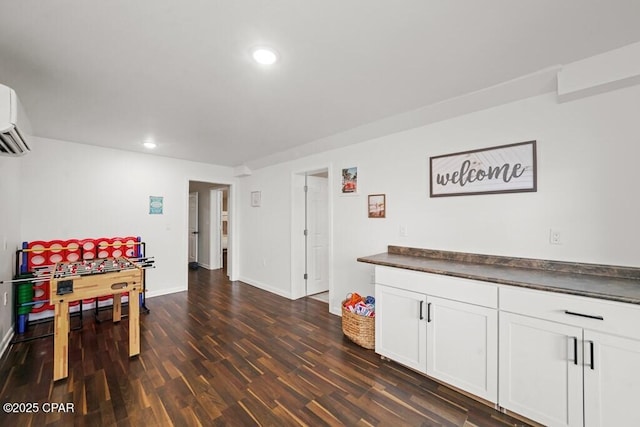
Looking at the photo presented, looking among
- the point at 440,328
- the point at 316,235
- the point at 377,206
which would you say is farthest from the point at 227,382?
the point at 316,235

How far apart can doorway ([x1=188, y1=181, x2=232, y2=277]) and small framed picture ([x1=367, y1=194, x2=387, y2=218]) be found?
4.21 metres

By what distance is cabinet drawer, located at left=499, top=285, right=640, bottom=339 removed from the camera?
1.33 metres

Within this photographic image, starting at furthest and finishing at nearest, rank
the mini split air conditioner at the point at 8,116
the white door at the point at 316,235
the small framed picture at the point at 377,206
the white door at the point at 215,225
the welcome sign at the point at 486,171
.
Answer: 1. the white door at the point at 215,225
2. the white door at the point at 316,235
3. the small framed picture at the point at 377,206
4. the welcome sign at the point at 486,171
5. the mini split air conditioner at the point at 8,116

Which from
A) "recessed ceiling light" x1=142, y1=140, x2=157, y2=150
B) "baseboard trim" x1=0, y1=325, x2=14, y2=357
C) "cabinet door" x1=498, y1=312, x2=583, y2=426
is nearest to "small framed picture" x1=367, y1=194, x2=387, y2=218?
"cabinet door" x1=498, y1=312, x2=583, y2=426

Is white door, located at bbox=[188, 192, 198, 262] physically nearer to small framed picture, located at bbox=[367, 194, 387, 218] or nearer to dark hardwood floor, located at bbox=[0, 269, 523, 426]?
dark hardwood floor, located at bbox=[0, 269, 523, 426]

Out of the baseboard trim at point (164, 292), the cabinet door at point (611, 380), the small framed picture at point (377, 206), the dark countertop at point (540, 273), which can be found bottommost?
the baseboard trim at point (164, 292)

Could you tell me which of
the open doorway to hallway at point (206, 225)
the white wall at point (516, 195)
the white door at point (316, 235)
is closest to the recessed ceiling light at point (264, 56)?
the white wall at point (516, 195)

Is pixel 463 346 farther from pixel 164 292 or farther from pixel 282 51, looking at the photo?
pixel 164 292

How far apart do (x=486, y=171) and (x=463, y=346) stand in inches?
58.1

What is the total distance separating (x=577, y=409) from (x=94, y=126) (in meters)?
4.89

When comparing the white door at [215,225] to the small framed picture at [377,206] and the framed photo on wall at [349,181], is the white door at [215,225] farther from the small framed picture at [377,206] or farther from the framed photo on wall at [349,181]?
the small framed picture at [377,206]

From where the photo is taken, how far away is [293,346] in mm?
2652

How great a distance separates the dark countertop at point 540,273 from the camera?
1459mm

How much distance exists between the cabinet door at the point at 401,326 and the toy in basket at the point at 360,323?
0.56 feet
